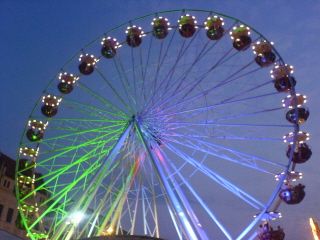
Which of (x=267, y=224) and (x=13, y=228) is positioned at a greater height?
(x=267, y=224)

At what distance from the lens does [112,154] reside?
44.5ft

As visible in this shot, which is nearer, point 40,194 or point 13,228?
point 13,228

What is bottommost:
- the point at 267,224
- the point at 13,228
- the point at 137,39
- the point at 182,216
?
the point at 13,228

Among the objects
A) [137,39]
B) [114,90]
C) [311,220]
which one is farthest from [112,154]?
[311,220]

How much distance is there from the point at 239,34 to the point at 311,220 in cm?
2110

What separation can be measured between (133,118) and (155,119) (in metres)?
1.00

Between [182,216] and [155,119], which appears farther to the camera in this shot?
[155,119]

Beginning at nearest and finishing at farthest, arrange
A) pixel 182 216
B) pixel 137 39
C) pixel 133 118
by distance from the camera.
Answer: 1. pixel 182 216
2. pixel 133 118
3. pixel 137 39

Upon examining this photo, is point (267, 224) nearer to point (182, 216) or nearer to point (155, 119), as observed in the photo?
point (182, 216)

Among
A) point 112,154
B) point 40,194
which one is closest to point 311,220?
point 112,154

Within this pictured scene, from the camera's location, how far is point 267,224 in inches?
529

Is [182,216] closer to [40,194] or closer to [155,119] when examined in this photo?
[155,119]

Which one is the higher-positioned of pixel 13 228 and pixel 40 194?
pixel 40 194

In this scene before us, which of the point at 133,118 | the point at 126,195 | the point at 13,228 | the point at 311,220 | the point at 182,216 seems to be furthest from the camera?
the point at 13,228
